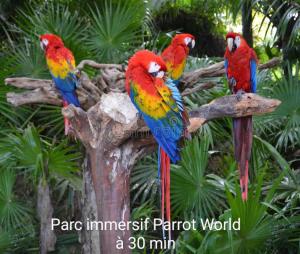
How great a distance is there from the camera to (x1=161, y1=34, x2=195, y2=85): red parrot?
2386 millimetres

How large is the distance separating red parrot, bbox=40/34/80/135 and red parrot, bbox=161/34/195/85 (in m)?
0.44

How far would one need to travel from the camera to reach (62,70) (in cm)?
238

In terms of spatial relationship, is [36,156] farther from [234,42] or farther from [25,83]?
[234,42]

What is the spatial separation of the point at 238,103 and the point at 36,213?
1.52 metres

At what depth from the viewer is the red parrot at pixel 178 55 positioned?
2.39 metres

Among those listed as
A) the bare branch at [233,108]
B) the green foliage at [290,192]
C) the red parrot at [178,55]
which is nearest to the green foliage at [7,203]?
the red parrot at [178,55]

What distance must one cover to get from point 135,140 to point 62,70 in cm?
57

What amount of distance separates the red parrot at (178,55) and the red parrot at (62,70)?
44cm

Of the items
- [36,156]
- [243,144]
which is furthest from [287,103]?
[36,156]

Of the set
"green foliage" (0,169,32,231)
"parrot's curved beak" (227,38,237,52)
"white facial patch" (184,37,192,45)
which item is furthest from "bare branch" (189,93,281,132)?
"green foliage" (0,169,32,231)

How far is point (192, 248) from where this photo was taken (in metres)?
2.30

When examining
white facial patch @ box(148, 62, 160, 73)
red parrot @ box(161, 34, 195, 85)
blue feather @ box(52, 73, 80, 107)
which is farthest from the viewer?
red parrot @ box(161, 34, 195, 85)

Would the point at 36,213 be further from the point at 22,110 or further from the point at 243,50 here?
the point at 243,50

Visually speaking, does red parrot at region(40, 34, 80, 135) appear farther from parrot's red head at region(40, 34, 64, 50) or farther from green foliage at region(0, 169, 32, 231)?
green foliage at region(0, 169, 32, 231)
